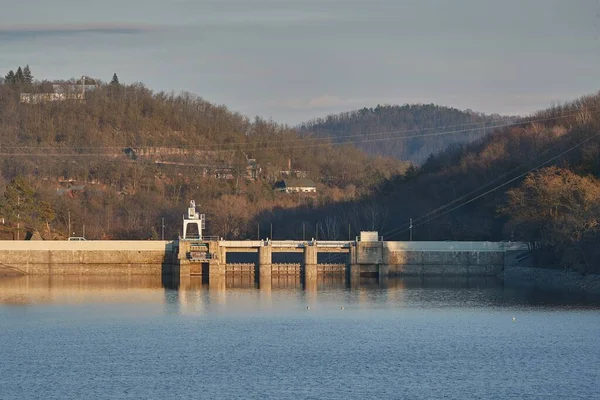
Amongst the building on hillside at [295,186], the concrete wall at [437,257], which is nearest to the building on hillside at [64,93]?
the building on hillside at [295,186]

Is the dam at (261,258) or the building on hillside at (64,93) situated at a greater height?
the building on hillside at (64,93)

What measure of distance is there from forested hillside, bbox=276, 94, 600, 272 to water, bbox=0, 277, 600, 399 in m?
7.47

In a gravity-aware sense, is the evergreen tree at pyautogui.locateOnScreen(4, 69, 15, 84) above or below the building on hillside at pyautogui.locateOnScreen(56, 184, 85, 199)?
above

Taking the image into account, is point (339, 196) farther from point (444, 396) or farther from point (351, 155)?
point (444, 396)

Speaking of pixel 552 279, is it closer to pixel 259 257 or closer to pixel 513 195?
pixel 513 195

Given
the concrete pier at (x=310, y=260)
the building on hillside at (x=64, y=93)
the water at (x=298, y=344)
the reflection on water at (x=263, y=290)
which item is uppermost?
the building on hillside at (x=64, y=93)

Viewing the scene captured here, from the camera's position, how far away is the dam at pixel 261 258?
293ft

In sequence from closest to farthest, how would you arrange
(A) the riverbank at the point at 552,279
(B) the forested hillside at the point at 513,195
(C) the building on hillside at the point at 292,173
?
(A) the riverbank at the point at 552,279 < (B) the forested hillside at the point at 513,195 < (C) the building on hillside at the point at 292,173

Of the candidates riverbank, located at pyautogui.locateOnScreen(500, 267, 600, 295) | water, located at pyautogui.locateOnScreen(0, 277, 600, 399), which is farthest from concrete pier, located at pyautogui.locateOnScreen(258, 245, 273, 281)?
riverbank, located at pyautogui.locateOnScreen(500, 267, 600, 295)

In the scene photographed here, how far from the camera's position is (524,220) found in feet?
273

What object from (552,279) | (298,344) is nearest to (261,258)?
(552,279)

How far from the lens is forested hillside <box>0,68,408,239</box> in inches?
4651

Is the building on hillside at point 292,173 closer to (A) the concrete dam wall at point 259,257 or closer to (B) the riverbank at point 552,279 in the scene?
(A) the concrete dam wall at point 259,257

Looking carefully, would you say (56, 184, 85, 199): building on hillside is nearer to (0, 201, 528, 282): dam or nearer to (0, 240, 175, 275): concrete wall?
(0, 240, 175, 275): concrete wall
